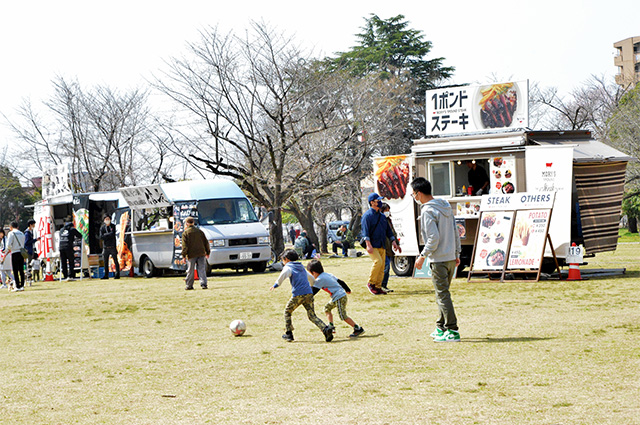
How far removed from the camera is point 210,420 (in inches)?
224

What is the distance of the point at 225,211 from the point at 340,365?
1654cm

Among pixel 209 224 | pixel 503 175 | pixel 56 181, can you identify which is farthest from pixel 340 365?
pixel 56 181

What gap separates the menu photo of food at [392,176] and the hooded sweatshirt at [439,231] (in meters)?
9.85

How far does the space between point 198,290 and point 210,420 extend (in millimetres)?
13102

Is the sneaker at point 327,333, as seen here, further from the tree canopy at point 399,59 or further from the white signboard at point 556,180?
the tree canopy at point 399,59

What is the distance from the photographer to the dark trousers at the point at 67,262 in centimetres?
2530

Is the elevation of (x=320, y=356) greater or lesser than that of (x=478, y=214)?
lesser

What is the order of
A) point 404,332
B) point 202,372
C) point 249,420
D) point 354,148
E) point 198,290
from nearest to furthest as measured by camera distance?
point 249,420 → point 202,372 → point 404,332 → point 198,290 → point 354,148

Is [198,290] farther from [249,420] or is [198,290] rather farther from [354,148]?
[354,148]

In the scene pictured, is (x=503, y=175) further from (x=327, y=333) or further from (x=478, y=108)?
(x=327, y=333)

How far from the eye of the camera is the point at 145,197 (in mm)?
24875

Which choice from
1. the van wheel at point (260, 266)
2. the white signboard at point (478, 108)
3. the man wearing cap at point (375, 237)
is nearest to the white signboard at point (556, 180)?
the white signboard at point (478, 108)

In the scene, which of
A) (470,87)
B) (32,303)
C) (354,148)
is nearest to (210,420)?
(32,303)

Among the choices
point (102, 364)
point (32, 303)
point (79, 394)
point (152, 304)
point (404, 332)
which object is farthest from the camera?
point (32, 303)
